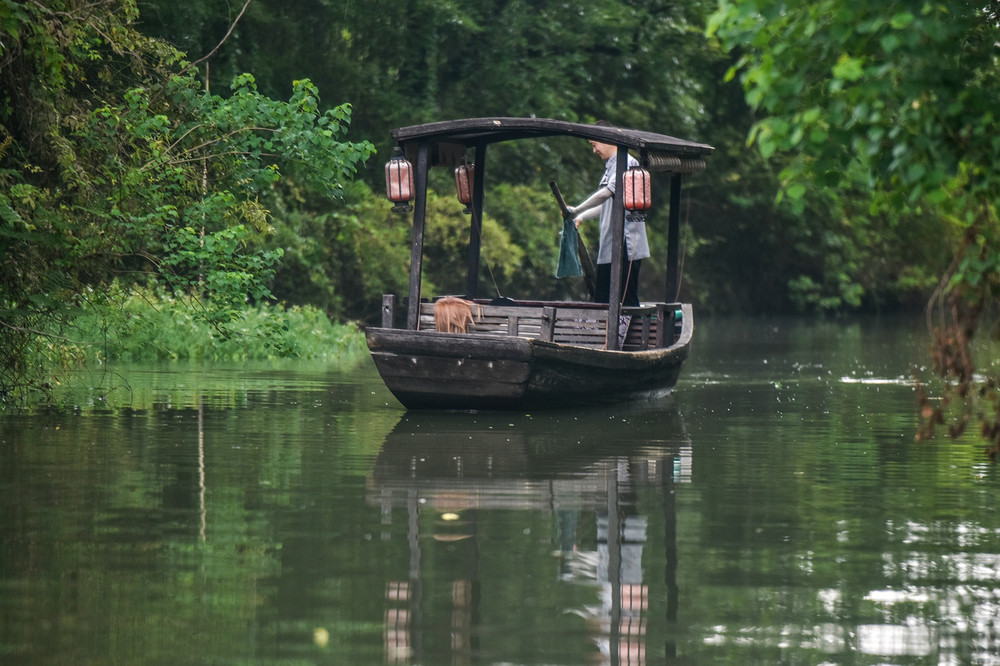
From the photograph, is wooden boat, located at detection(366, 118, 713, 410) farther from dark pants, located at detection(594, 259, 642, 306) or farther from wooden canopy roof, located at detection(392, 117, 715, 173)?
dark pants, located at detection(594, 259, 642, 306)

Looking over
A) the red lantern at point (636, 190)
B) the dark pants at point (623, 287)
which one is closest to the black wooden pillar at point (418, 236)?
the red lantern at point (636, 190)

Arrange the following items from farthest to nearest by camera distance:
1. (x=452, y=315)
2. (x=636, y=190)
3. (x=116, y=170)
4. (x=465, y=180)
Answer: (x=465, y=180) → (x=452, y=315) → (x=636, y=190) → (x=116, y=170)

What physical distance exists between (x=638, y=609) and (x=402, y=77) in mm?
30252

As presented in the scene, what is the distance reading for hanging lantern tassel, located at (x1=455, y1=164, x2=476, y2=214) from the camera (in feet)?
61.6

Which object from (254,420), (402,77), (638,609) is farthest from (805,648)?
(402,77)

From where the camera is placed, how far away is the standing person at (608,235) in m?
17.8

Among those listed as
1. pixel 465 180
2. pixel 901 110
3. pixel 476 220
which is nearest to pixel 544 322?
pixel 476 220

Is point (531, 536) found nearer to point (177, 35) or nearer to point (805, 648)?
point (805, 648)

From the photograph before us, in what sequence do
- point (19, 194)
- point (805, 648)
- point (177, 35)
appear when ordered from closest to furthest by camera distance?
point (805, 648) → point (19, 194) → point (177, 35)

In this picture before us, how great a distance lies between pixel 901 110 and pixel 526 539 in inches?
120

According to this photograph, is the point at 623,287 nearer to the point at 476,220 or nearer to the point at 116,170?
the point at 476,220

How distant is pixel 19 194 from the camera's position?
1259 centimetres

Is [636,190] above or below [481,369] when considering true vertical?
above

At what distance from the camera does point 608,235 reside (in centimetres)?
1870
